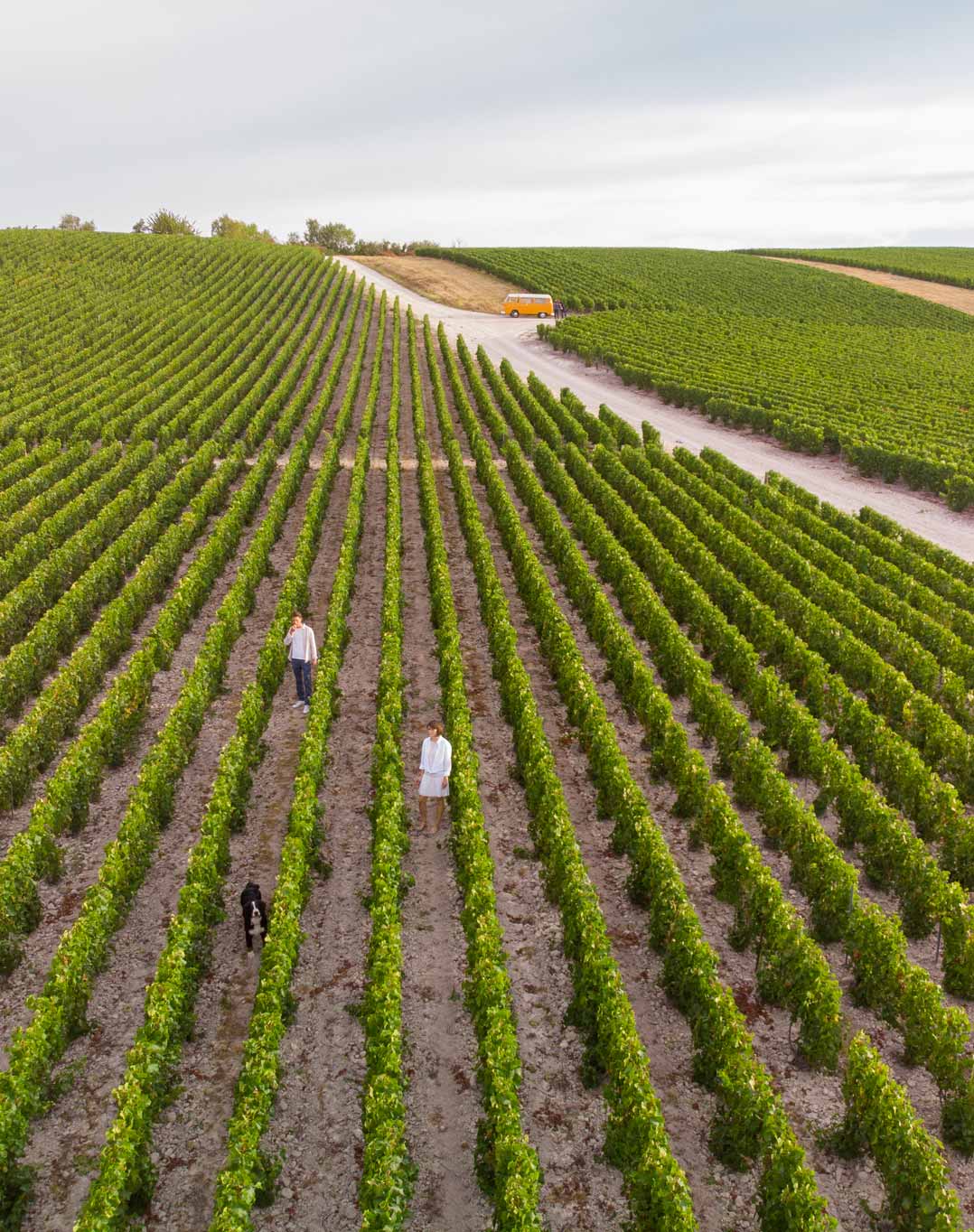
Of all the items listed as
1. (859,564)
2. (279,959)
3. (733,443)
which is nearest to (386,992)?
(279,959)

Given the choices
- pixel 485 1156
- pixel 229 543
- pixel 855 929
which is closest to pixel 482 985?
pixel 485 1156

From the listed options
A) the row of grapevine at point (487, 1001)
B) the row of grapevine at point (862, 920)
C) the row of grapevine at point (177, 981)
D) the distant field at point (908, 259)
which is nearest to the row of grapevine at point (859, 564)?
the row of grapevine at point (862, 920)

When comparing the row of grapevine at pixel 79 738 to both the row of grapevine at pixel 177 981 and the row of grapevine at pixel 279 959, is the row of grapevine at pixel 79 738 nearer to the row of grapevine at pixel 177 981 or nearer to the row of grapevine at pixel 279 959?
the row of grapevine at pixel 177 981

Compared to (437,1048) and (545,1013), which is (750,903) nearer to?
(545,1013)

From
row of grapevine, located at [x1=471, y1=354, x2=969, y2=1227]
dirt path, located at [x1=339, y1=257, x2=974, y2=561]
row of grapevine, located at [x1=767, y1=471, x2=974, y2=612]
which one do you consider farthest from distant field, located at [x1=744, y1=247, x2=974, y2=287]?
row of grapevine, located at [x1=471, y1=354, x2=969, y2=1227]

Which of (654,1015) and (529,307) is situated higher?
(529,307)

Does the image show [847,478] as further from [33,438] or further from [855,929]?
[33,438]
